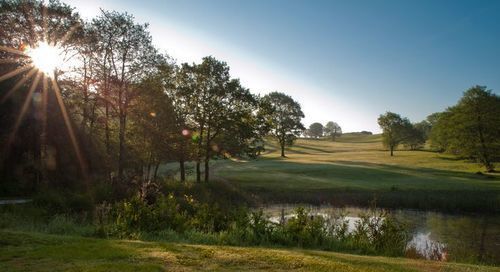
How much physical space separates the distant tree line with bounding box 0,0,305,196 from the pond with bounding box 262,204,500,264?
1400 cm

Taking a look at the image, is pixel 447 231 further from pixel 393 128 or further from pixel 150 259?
pixel 393 128

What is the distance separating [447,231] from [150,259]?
929 inches

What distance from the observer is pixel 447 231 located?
27031 millimetres

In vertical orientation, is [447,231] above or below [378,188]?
below

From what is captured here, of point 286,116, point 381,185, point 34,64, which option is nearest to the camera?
point 34,64

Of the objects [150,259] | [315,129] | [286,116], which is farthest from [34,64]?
[315,129]

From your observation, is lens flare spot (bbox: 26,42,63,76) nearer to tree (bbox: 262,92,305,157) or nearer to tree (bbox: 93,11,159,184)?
tree (bbox: 93,11,159,184)

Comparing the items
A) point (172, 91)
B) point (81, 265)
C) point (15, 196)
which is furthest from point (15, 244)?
point (172, 91)

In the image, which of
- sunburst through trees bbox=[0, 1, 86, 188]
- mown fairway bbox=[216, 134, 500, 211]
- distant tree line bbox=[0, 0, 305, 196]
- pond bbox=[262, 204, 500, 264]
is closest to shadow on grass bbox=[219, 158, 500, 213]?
mown fairway bbox=[216, 134, 500, 211]

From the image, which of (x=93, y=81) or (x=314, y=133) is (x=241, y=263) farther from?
(x=314, y=133)

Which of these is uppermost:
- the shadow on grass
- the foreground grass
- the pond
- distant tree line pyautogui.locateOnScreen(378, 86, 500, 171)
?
distant tree line pyautogui.locateOnScreen(378, 86, 500, 171)

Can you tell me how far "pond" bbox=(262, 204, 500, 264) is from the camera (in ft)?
65.6

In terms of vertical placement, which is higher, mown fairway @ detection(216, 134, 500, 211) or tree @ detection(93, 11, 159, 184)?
tree @ detection(93, 11, 159, 184)

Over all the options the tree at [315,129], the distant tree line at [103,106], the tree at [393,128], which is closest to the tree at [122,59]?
the distant tree line at [103,106]
